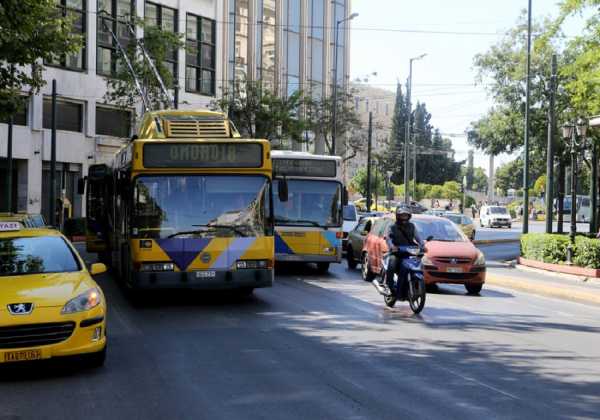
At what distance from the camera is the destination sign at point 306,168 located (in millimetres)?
21281

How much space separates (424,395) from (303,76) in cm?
5694

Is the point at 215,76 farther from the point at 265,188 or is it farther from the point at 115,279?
the point at 265,188

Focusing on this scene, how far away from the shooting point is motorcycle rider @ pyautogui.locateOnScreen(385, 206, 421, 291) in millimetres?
14227

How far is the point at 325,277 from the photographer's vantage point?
69.9 ft

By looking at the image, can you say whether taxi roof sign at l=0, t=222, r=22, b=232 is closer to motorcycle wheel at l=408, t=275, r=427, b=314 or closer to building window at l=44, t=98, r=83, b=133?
motorcycle wheel at l=408, t=275, r=427, b=314

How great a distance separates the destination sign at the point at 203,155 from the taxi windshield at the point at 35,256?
416cm

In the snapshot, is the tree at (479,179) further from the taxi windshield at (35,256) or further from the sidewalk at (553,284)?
the taxi windshield at (35,256)

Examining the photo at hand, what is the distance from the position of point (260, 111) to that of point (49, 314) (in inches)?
1626

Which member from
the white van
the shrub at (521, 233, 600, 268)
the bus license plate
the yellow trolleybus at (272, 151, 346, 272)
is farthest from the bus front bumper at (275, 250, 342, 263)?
the white van

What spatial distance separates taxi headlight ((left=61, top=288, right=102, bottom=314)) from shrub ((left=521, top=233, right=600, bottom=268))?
1866 cm

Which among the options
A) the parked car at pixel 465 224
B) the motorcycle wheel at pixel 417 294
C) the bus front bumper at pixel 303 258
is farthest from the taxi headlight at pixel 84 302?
the parked car at pixel 465 224

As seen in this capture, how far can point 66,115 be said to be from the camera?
43.7 metres

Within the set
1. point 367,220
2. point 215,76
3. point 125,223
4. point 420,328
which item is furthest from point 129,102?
point 420,328

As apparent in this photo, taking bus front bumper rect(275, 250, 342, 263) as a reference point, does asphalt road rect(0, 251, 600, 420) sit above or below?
below
